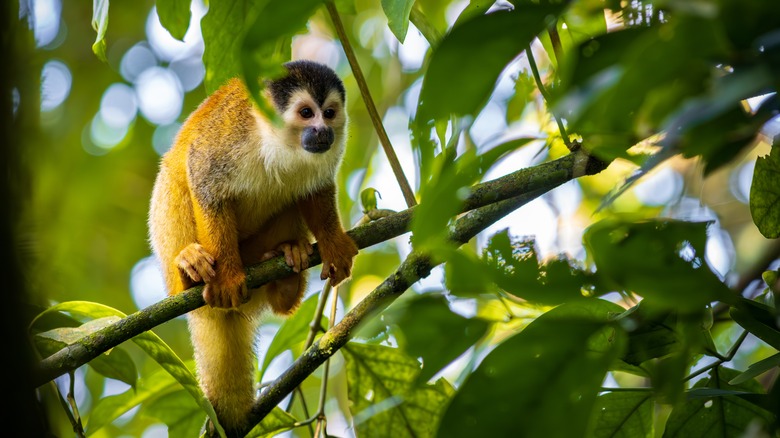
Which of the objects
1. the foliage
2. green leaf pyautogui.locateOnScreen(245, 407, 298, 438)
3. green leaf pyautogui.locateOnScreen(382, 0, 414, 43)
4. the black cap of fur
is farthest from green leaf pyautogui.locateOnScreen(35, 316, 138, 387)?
the black cap of fur

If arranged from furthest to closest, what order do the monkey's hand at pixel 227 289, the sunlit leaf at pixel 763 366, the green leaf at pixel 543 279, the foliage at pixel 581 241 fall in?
the monkey's hand at pixel 227 289 → the sunlit leaf at pixel 763 366 → the green leaf at pixel 543 279 → the foliage at pixel 581 241

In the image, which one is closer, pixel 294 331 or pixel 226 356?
pixel 294 331

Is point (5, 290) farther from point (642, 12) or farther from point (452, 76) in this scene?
point (642, 12)

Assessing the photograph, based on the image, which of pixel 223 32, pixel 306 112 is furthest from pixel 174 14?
pixel 306 112

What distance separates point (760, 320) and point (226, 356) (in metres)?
2.63

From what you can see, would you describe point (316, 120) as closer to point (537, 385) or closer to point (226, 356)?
point (226, 356)

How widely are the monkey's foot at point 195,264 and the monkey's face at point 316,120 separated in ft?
2.55

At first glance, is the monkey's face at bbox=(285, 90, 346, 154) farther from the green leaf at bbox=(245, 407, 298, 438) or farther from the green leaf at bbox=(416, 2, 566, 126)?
the green leaf at bbox=(416, 2, 566, 126)

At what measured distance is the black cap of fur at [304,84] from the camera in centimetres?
387

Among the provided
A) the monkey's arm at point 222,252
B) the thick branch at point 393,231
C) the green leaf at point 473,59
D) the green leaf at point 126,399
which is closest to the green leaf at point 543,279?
the green leaf at point 473,59

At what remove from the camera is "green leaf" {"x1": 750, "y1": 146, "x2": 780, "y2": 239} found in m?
1.62

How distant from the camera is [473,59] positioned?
78 centimetres

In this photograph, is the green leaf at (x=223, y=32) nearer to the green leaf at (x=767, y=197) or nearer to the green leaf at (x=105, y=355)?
the green leaf at (x=105, y=355)

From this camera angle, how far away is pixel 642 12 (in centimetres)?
92
